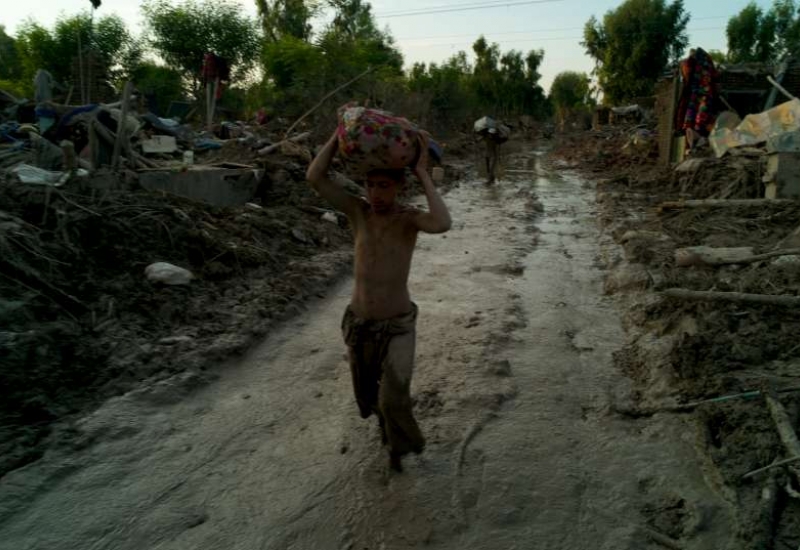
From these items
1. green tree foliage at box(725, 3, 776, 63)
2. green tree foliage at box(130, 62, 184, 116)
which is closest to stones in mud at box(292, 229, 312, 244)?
green tree foliage at box(130, 62, 184, 116)

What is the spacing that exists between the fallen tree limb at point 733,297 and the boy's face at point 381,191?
3084 mm

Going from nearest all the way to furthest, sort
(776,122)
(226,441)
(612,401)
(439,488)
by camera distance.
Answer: (439,488) < (226,441) < (612,401) < (776,122)

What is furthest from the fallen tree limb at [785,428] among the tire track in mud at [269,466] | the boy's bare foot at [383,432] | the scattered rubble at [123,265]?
the scattered rubble at [123,265]

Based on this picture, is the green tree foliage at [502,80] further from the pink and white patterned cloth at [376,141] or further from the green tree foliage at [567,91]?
the pink and white patterned cloth at [376,141]

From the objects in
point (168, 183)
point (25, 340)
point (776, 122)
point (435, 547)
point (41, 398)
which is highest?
point (776, 122)

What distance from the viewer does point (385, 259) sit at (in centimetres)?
268

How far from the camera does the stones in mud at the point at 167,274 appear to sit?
4820mm

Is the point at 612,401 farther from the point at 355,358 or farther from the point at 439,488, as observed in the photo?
the point at 355,358

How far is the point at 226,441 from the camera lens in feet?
10.1

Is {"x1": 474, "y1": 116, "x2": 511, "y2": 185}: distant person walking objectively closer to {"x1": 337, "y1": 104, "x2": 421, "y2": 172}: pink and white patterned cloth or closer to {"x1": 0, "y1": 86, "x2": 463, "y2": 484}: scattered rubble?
{"x1": 0, "y1": 86, "x2": 463, "y2": 484}: scattered rubble

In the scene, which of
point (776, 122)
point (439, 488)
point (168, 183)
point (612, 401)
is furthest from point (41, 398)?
point (776, 122)

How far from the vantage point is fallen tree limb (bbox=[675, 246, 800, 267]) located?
5.34 metres

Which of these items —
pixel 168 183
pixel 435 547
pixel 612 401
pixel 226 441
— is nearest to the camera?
pixel 435 547

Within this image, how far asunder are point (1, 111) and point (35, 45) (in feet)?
76.6
